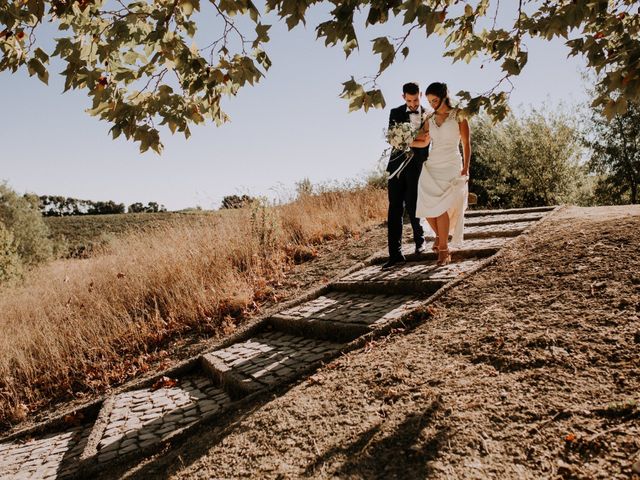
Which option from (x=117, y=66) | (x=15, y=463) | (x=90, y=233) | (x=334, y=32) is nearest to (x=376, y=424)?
(x=334, y=32)

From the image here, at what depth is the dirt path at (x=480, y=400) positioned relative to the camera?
2168 mm

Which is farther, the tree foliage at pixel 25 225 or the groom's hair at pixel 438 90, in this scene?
the tree foliage at pixel 25 225

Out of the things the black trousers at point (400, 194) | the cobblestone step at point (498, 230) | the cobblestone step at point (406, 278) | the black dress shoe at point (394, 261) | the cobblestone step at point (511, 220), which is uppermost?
the black trousers at point (400, 194)

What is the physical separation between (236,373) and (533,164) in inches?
677

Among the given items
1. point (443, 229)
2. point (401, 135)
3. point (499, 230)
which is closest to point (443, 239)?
point (443, 229)

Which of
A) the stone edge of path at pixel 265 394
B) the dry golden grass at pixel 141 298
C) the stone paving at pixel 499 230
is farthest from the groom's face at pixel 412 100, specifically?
the dry golden grass at pixel 141 298

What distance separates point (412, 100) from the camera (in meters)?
5.52

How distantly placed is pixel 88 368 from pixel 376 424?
512cm

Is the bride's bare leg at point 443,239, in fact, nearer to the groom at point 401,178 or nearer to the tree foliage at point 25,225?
the groom at point 401,178

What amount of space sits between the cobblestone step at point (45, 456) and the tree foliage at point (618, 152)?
74.7 ft

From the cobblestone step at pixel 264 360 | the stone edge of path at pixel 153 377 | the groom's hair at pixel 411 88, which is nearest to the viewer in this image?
the cobblestone step at pixel 264 360

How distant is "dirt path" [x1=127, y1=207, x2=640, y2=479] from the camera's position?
2168 millimetres

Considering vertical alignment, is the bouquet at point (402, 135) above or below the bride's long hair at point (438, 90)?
below

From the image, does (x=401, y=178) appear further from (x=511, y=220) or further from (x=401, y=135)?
(x=511, y=220)
